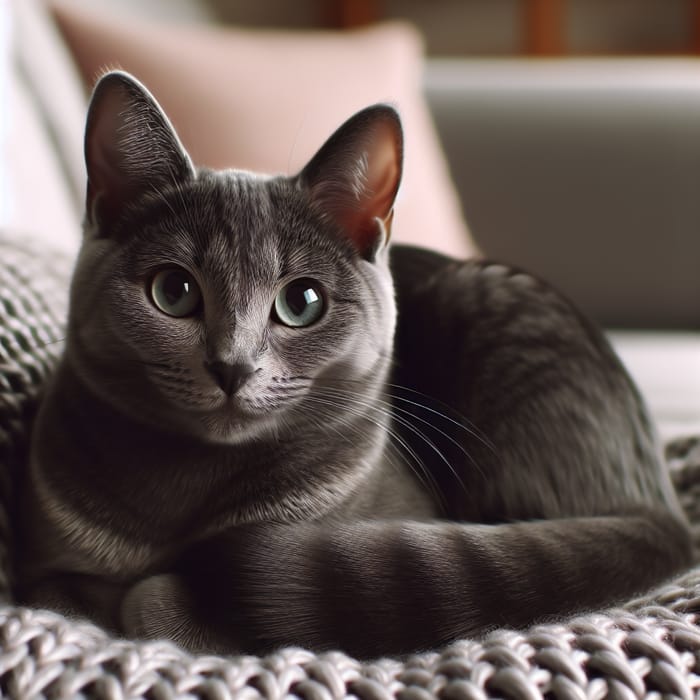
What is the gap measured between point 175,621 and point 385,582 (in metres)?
0.16

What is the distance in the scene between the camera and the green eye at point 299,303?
664 mm

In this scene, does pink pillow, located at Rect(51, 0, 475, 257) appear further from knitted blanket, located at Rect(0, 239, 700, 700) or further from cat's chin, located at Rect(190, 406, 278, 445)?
knitted blanket, located at Rect(0, 239, 700, 700)

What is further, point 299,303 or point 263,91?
point 263,91

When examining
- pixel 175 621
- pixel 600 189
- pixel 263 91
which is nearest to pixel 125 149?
pixel 175 621

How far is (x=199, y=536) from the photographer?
66 centimetres

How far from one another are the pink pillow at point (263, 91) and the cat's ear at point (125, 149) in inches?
26.4

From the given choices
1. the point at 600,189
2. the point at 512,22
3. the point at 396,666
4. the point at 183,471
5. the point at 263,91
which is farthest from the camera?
the point at 512,22

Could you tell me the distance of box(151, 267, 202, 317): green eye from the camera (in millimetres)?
643

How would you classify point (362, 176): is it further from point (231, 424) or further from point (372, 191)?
point (231, 424)

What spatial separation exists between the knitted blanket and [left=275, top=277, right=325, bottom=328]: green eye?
26 centimetres

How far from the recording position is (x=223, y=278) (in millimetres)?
624

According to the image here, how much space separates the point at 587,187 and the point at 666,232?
9.0 inches

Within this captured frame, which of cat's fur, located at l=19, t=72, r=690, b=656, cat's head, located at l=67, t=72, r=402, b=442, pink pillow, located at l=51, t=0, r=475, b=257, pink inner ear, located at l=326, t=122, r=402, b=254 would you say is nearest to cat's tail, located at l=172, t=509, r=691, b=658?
cat's fur, located at l=19, t=72, r=690, b=656

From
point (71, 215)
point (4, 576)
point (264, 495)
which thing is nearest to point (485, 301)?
point (264, 495)
